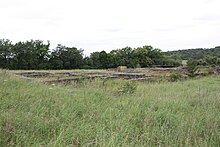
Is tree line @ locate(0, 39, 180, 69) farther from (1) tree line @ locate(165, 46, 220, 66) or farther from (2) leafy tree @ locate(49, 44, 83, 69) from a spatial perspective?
(1) tree line @ locate(165, 46, 220, 66)

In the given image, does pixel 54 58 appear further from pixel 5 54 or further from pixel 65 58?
pixel 5 54

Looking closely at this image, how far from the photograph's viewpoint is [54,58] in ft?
155

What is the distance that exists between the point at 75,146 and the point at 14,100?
2.58m

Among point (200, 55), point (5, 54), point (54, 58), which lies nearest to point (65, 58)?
point (54, 58)

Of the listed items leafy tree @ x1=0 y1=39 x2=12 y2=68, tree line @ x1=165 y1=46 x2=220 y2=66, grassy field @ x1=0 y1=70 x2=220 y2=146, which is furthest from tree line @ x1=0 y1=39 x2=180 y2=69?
grassy field @ x1=0 y1=70 x2=220 y2=146

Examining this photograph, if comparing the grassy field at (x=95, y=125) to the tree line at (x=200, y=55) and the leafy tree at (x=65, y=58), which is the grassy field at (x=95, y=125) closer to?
the tree line at (x=200, y=55)

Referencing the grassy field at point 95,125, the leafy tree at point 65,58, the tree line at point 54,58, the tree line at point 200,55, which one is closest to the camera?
the grassy field at point 95,125

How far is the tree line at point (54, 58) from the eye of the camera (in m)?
44.4

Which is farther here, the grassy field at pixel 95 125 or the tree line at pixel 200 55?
the tree line at pixel 200 55

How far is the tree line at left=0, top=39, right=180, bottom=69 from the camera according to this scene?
44375 mm

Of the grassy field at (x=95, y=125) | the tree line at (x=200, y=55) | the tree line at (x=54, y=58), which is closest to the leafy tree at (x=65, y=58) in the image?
the tree line at (x=54, y=58)

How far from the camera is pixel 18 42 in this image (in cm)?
4812

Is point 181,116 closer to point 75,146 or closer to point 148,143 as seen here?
point 148,143

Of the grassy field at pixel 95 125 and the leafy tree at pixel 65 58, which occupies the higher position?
the leafy tree at pixel 65 58
